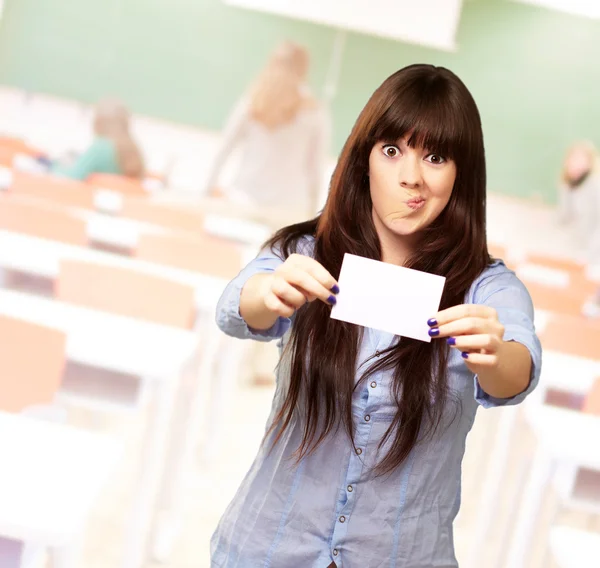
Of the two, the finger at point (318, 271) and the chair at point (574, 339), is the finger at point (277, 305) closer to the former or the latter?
the finger at point (318, 271)

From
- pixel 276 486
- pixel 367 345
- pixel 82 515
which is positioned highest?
pixel 367 345

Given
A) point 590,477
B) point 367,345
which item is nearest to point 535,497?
point 590,477

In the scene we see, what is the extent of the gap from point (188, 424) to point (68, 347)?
0.89 meters

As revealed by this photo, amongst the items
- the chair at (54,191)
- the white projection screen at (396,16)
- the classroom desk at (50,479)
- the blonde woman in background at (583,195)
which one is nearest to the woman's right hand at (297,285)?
the classroom desk at (50,479)

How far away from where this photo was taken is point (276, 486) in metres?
1.29

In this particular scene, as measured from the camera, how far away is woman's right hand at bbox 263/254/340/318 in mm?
1124

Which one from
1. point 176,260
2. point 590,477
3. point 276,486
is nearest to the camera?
point 276,486

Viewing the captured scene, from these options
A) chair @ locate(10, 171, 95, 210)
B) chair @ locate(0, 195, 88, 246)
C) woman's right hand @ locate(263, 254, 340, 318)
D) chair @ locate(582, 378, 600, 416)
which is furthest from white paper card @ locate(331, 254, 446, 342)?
chair @ locate(10, 171, 95, 210)

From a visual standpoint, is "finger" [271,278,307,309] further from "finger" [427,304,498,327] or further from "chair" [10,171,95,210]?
"chair" [10,171,95,210]

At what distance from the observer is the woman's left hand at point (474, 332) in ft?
3.59

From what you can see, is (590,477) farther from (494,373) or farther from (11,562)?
(11,562)

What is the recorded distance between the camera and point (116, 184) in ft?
18.6

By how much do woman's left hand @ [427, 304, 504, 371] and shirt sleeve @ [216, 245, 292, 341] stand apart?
26cm

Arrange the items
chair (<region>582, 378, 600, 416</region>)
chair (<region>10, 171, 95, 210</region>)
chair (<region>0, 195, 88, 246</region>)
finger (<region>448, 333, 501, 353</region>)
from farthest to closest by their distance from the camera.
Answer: chair (<region>10, 171, 95, 210</region>)
chair (<region>0, 195, 88, 246</region>)
chair (<region>582, 378, 600, 416</region>)
finger (<region>448, 333, 501, 353</region>)
